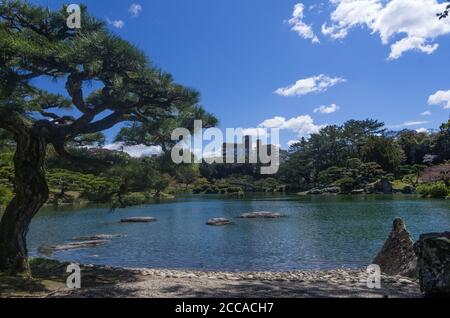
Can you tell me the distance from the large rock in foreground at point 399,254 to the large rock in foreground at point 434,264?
20.2ft

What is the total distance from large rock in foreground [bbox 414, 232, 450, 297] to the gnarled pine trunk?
7272 mm

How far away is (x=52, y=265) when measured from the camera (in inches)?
450

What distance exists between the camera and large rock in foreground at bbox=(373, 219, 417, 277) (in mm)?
11531

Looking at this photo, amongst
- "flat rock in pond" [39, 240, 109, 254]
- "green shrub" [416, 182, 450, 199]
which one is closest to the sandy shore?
"flat rock in pond" [39, 240, 109, 254]

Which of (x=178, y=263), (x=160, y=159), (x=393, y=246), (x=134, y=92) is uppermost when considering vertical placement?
(x=134, y=92)

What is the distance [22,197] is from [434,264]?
766 centimetres

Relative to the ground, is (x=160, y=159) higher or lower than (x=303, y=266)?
higher

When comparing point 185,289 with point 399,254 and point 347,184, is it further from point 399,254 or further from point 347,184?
point 347,184

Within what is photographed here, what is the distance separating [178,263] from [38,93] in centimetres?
929

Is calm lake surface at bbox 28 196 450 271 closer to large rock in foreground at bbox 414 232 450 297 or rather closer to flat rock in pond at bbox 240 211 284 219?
flat rock in pond at bbox 240 211 284 219

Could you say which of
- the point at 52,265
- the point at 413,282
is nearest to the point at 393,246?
the point at 413,282

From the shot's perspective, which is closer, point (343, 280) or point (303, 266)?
point (343, 280)

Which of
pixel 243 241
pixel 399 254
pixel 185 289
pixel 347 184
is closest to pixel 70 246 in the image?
pixel 243 241
